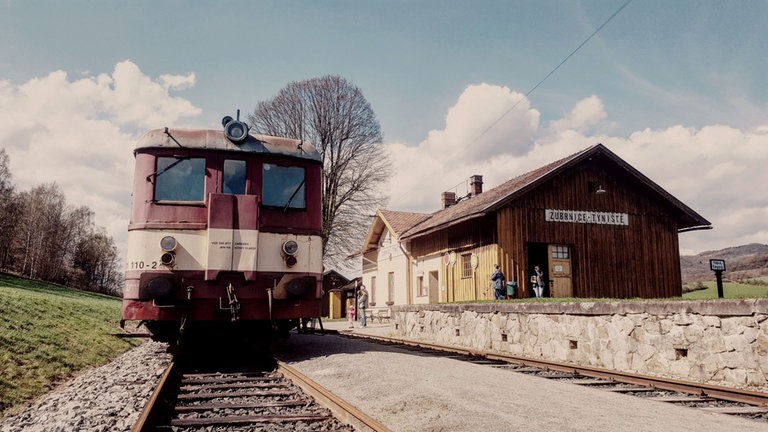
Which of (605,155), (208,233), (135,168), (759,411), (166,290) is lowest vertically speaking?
(759,411)

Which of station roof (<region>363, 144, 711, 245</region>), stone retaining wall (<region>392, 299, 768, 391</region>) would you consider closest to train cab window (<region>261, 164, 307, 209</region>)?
stone retaining wall (<region>392, 299, 768, 391</region>)

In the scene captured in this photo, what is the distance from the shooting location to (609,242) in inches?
735

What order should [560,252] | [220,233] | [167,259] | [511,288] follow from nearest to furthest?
[167,259] → [220,233] → [511,288] → [560,252]

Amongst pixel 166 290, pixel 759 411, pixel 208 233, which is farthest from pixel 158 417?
pixel 759 411

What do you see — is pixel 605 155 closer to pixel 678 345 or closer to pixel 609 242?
pixel 609 242

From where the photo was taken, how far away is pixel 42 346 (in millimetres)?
9484

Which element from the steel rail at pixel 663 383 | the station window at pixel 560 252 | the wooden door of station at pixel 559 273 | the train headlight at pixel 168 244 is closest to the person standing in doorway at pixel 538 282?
the wooden door of station at pixel 559 273

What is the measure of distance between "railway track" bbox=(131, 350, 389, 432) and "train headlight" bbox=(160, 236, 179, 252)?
1.62 metres

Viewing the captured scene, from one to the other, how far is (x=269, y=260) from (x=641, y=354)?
553 cm

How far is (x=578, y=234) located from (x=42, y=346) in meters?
15.0

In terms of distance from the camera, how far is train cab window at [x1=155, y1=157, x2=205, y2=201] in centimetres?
801


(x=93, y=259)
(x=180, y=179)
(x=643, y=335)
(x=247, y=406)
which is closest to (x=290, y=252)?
(x=180, y=179)

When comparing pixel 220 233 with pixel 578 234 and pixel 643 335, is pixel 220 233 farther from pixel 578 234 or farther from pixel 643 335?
pixel 578 234

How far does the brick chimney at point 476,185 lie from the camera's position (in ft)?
86.7
